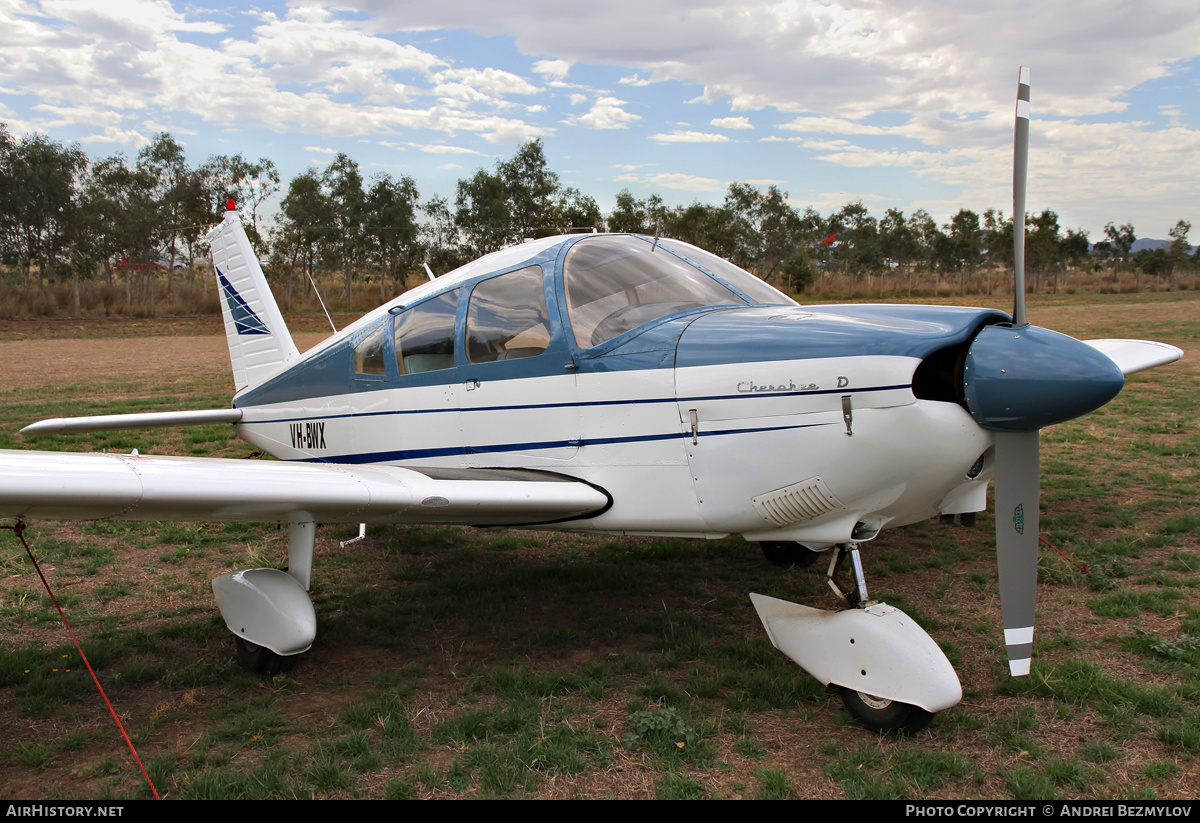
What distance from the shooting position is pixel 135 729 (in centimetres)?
358

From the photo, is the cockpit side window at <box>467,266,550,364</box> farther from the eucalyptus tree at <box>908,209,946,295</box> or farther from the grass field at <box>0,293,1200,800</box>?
the eucalyptus tree at <box>908,209,946,295</box>

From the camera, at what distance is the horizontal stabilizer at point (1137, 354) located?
6.46m

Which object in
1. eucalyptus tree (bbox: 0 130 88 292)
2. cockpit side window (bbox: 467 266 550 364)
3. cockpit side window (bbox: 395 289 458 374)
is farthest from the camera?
eucalyptus tree (bbox: 0 130 88 292)

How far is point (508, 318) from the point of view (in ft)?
15.0

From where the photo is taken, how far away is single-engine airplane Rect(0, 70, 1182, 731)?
10.6 feet

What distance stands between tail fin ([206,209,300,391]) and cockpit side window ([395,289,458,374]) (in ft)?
7.46

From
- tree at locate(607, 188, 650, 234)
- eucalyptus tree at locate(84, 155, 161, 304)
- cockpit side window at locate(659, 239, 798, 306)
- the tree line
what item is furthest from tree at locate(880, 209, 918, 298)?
cockpit side window at locate(659, 239, 798, 306)

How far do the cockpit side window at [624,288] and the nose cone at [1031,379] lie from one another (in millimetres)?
1536

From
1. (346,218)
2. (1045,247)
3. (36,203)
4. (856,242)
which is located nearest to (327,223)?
(346,218)

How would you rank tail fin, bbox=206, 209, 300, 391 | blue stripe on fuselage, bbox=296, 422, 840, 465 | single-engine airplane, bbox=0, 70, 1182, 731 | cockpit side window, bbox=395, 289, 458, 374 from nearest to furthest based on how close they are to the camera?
single-engine airplane, bbox=0, 70, 1182, 731, blue stripe on fuselage, bbox=296, 422, 840, 465, cockpit side window, bbox=395, 289, 458, 374, tail fin, bbox=206, 209, 300, 391

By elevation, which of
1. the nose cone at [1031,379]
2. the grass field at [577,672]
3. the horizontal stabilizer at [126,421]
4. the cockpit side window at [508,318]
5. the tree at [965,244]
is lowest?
the grass field at [577,672]

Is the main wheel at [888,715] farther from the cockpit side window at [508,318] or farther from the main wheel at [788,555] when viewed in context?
the cockpit side window at [508,318]

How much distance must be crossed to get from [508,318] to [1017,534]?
2.82 m

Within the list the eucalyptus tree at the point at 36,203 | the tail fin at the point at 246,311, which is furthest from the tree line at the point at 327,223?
the tail fin at the point at 246,311
